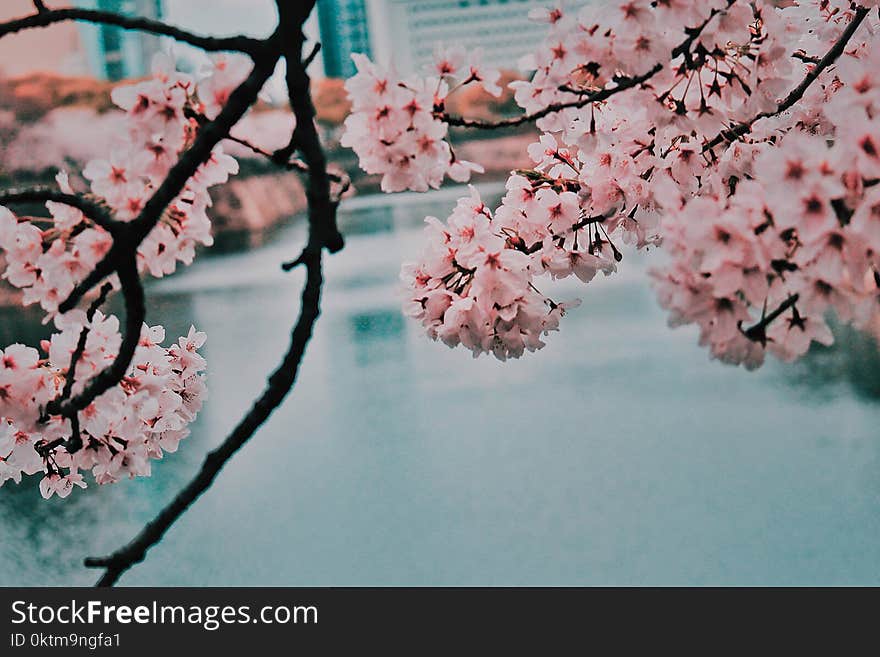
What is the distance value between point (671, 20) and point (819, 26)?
19.4 inches

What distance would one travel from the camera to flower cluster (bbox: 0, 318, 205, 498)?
726 millimetres

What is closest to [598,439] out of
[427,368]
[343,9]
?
[427,368]

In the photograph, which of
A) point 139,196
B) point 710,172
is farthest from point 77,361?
point 710,172

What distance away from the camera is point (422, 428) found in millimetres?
6418

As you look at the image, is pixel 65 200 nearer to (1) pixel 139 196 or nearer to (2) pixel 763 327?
(1) pixel 139 196

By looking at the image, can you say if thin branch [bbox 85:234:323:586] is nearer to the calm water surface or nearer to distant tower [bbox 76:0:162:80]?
the calm water surface

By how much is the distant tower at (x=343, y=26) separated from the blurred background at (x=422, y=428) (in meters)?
0.04

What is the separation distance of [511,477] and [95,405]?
16.2 feet

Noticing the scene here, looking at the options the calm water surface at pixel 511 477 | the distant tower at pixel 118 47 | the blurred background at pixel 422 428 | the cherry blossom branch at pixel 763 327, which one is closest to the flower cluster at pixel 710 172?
the cherry blossom branch at pixel 763 327

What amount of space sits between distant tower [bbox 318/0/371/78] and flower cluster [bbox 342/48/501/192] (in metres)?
9.76

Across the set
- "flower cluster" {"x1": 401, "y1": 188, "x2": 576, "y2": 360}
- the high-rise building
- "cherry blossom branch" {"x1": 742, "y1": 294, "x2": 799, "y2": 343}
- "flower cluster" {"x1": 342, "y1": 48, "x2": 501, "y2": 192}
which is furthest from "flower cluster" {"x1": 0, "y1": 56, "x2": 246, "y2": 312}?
the high-rise building

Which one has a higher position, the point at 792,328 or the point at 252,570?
the point at 792,328

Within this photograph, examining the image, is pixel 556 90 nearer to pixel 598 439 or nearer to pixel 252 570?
pixel 252 570
